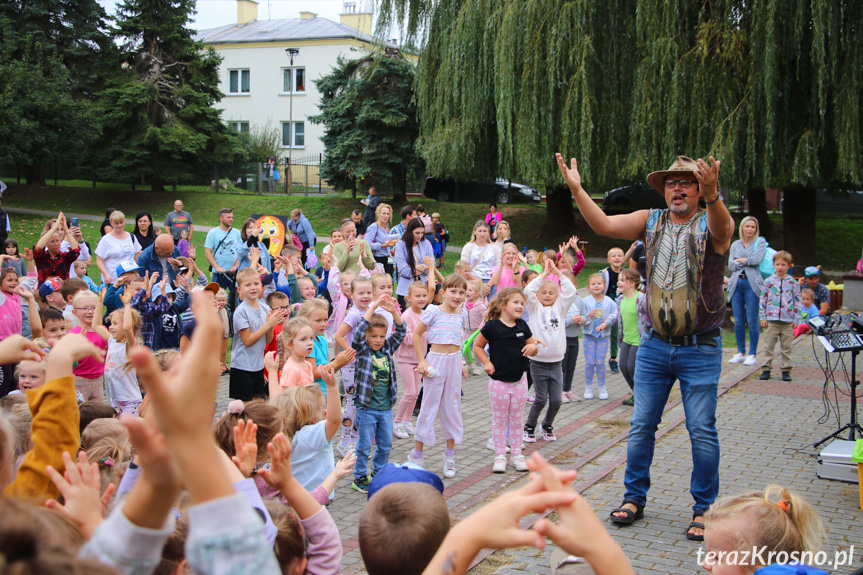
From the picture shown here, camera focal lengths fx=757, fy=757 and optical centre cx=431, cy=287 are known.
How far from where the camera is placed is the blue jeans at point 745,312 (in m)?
11.5

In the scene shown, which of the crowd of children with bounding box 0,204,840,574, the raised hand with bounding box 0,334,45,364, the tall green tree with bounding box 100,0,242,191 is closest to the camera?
the crowd of children with bounding box 0,204,840,574

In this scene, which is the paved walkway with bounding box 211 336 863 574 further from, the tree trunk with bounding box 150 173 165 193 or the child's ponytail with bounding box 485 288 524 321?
the tree trunk with bounding box 150 173 165 193

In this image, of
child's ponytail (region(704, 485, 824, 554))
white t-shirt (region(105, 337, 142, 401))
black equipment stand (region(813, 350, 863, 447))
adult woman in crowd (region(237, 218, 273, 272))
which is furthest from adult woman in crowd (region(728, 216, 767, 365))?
child's ponytail (region(704, 485, 824, 554))

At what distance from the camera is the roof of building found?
53.1 m

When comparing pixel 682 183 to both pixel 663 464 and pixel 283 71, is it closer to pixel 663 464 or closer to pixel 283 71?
pixel 663 464

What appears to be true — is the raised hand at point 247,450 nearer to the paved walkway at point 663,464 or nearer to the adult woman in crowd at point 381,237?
the paved walkway at point 663,464

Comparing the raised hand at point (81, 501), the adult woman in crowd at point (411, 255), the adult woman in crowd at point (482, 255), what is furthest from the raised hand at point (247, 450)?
the adult woman in crowd at point (482, 255)

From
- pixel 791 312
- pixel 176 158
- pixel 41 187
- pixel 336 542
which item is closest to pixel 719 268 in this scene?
Answer: pixel 336 542

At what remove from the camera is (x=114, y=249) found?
11.1 m

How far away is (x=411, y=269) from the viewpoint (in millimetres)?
11211

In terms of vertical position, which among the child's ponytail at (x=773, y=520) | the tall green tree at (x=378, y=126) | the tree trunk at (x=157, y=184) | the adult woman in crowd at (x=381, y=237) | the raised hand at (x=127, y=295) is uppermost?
the tall green tree at (x=378, y=126)

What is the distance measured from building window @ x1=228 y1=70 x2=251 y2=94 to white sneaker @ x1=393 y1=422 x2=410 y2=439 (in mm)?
51471

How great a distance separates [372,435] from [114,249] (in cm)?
647

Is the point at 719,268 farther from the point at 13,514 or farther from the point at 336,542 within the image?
the point at 13,514
